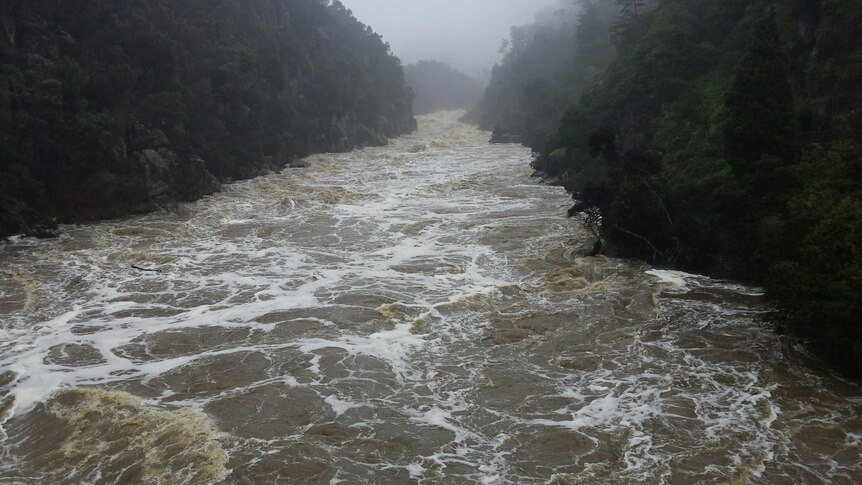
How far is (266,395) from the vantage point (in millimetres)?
13367

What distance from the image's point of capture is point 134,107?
122 feet

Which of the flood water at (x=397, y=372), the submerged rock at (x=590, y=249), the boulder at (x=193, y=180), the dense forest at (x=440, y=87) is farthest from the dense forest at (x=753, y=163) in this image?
the dense forest at (x=440, y=87)

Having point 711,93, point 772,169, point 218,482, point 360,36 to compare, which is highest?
point 360,36

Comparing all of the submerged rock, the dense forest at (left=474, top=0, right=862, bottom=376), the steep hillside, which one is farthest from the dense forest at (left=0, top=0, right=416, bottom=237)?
the steep hillside

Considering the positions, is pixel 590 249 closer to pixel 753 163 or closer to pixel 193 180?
pixel 753 163

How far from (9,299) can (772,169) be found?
81.3 feet

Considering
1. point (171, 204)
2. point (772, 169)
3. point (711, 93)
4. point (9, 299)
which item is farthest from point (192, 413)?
point (711, 93)

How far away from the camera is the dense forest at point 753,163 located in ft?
47.8

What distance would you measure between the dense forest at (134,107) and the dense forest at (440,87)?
104 meters

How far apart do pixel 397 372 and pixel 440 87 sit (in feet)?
556

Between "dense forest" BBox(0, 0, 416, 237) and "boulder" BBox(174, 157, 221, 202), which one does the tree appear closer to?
"dense forest" BBox(0, 0, 416, 237)

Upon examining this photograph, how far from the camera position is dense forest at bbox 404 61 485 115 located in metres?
169

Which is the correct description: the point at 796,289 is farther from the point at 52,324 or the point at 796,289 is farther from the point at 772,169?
the point at 52,324

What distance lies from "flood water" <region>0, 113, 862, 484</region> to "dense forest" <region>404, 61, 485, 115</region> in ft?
481
